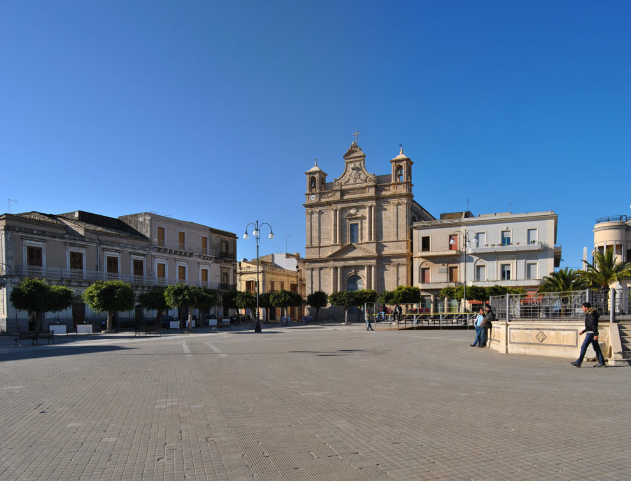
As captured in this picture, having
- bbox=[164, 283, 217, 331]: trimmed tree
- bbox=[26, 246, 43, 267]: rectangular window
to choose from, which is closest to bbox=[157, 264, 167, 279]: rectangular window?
bbox=[164, 283, 217, 331]: trimmed tree

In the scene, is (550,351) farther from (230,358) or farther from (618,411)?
(230,358)

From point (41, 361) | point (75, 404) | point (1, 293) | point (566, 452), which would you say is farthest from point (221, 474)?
point (1, 293)

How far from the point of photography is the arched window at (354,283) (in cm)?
5628

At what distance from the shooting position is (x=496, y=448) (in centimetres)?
505

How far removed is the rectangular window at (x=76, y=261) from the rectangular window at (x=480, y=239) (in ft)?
126

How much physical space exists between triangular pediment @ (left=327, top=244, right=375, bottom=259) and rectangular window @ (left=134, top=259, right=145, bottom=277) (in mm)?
23573

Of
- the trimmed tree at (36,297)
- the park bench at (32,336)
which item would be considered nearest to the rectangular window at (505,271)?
the trimmed tree at (36,297)

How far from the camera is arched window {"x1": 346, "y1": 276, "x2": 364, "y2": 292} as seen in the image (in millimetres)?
56281

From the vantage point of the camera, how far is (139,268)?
40688 millimetres

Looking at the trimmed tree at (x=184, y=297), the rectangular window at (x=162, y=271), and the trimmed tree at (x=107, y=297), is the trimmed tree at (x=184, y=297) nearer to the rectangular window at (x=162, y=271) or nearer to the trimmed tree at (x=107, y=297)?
the trimmed tree at (x=107, y=297)

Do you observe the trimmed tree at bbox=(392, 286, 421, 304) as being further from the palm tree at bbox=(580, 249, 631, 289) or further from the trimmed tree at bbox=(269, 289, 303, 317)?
the palm tree at bbox=(580, 249, 631, 289)

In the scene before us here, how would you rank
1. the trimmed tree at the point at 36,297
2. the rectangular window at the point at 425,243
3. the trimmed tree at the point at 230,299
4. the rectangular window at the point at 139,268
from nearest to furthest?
the trimmed tree at the point at 36,297 → the rectangular window at the point at 139,268 → the trimmed tree at the point at 230,299 → the rectangular window at the point at 425,243

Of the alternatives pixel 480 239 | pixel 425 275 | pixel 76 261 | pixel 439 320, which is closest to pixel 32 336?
pixel 76 261

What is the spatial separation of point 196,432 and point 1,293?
30361 millimetres
